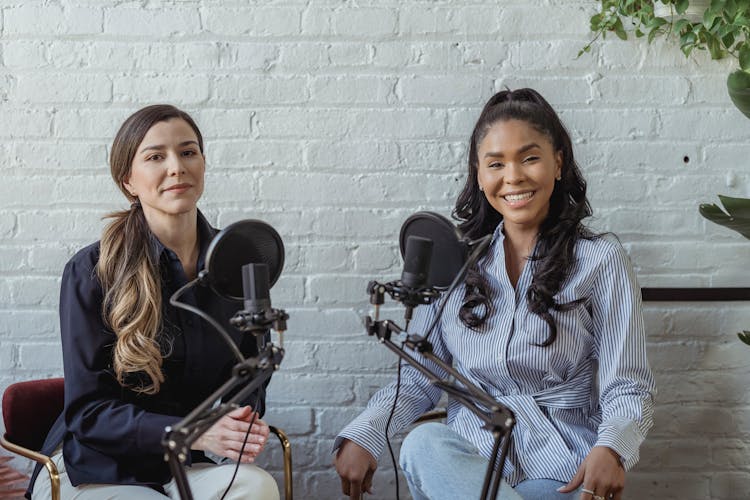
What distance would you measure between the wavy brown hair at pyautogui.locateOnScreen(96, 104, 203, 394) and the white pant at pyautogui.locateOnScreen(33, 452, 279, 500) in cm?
18

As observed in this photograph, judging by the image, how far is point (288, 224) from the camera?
2.07m

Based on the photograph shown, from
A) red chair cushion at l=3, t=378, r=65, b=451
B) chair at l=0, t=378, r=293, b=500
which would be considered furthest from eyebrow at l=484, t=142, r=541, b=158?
red chair cushion at l=3, t=378, r=65, b=451

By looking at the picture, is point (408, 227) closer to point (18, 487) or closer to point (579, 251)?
point (579, 251)

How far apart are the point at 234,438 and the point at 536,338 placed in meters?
0.61

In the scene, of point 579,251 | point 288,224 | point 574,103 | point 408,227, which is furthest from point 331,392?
point 408,227

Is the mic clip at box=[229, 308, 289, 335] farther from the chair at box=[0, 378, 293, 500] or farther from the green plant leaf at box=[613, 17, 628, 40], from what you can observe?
the green plant leaf at box=[613, 17, 628, 40]

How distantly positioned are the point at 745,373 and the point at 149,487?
144cm

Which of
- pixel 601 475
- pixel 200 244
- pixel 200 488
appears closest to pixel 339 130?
pixel 200 244

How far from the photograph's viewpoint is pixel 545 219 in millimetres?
1796

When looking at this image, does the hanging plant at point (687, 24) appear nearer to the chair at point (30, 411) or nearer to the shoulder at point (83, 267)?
the shoulder at point (83, 267)

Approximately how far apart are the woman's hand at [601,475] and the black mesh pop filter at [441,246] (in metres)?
0.57

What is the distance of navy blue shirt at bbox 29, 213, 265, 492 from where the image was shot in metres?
1.56

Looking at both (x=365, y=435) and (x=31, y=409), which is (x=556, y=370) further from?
(x=31, y=409)

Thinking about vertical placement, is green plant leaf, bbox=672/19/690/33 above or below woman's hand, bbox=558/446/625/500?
above
